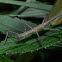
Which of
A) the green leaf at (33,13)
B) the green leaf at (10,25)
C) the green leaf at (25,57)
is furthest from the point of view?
the green leaf at (33,13)

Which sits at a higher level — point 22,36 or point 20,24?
point 20,24

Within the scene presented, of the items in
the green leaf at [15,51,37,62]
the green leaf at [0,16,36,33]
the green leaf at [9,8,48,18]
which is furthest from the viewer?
the green leaf at [9,8,48,18]

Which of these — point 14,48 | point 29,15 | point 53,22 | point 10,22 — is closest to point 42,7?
point 29,15

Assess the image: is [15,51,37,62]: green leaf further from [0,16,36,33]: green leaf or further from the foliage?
[0,16,36,33]: green leaf

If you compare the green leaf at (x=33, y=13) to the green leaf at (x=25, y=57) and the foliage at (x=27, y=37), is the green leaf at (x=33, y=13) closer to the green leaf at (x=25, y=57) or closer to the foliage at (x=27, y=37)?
the foliage at (x=27, y=37)

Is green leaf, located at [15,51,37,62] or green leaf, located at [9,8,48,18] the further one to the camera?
green leaf, located at [9,8,48,18]

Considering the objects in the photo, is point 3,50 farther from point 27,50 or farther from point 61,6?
point 61,6

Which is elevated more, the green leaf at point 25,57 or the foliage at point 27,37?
the foliage at point 27,37

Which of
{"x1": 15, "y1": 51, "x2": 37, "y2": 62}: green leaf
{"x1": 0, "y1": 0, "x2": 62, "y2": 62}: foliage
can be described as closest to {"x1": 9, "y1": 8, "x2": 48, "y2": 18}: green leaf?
{"x1": 0, "y1": 0, "x2": 62, "y2": 62}: foliage

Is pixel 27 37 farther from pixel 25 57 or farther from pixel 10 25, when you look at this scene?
pixel 25 57

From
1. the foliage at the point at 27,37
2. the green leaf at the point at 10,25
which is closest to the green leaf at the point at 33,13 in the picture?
the foliage at the point at 27,37

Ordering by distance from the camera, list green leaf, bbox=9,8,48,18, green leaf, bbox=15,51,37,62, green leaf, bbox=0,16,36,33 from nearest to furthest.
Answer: green leaf, bbox=15,51,37,62 < green leaf, bbox=0,16,36,33 < green leaf, bbox=9,8,48,18
